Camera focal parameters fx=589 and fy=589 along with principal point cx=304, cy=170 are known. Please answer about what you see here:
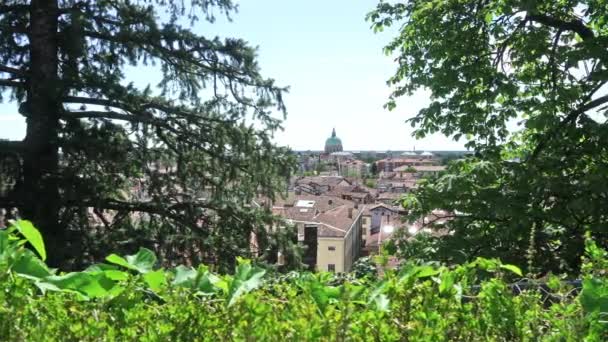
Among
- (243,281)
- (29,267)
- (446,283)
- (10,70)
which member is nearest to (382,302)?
(446,283)

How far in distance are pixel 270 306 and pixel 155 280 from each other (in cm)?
33

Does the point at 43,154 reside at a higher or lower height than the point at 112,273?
higher

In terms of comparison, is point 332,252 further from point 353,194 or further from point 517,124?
point 517,124

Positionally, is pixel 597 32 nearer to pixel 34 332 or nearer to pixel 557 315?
pixel 557 315

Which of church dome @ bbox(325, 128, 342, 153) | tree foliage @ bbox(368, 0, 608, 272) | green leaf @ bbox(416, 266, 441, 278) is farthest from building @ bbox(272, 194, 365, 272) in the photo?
church dome @ bbox(325, 128, 342, 153)

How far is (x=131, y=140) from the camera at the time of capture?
9.55 m

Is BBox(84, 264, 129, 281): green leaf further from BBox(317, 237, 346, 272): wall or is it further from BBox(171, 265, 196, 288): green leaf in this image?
BBox(317, 237, 346, 272): wall

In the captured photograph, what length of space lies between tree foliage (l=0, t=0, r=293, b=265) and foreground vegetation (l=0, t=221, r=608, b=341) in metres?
7.16

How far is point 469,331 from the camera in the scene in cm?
142

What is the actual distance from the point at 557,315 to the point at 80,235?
334 inches

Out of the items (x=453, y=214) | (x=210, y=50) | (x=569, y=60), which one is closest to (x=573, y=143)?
(x=569, y=60)

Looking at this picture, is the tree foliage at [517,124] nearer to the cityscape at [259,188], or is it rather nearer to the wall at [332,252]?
the cityscape at [259,188]

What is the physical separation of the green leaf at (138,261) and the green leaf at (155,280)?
0.19 feet

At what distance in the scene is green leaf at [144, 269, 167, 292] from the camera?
60.2 inches
